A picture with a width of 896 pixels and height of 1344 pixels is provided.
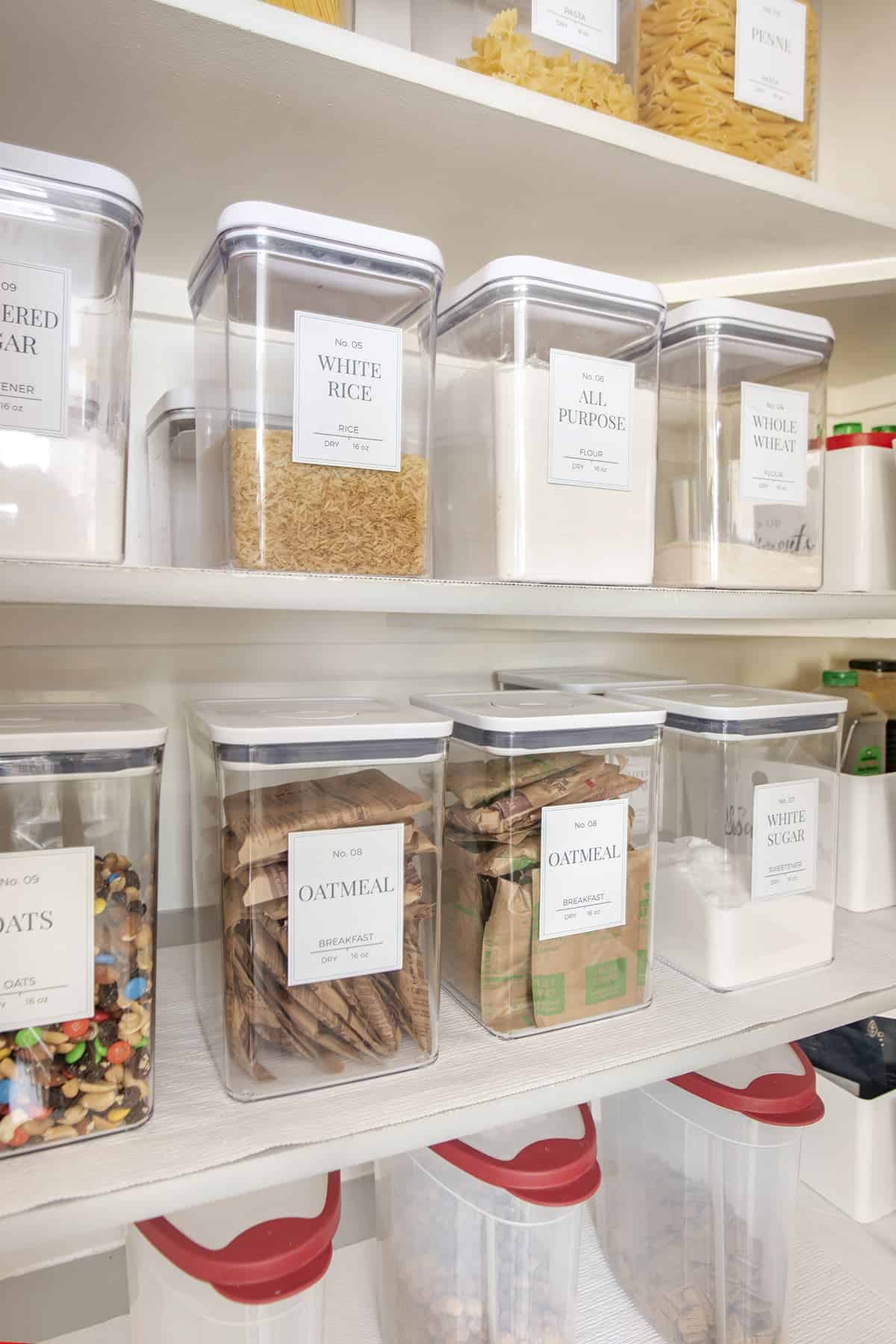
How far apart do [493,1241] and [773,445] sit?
0.86 meters

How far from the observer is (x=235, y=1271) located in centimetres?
70

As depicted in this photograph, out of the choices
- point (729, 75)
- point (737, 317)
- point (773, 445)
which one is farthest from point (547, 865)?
point (729, 75)

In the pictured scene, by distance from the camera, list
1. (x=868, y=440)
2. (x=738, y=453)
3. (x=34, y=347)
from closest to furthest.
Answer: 1. (x=34, y=347)
2. (x=738, y=453)
3. (x=868, y=440)

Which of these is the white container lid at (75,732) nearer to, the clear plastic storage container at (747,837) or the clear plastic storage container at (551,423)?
the clear plastic storage container at (551,423)

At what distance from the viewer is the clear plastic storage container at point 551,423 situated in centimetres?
80

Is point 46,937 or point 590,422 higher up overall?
point 590,422

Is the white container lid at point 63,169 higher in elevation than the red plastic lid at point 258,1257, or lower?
higher

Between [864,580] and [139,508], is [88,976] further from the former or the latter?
[864,580]

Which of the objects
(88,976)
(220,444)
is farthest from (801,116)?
(88,976)

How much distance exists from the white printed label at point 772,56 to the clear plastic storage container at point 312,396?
0.49m

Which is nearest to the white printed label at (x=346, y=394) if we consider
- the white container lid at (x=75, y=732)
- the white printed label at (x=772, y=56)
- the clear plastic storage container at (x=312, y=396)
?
the clear plastic storage container at (x=312, y=396)

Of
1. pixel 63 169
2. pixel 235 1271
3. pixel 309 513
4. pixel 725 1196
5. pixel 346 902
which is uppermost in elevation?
pixel 63 169

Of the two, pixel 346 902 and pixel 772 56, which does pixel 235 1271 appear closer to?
pixel 346 902

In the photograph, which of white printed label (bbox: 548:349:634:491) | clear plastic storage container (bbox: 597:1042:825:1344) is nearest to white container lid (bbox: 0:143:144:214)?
white printed label (bbox: 548:349:634:491)
